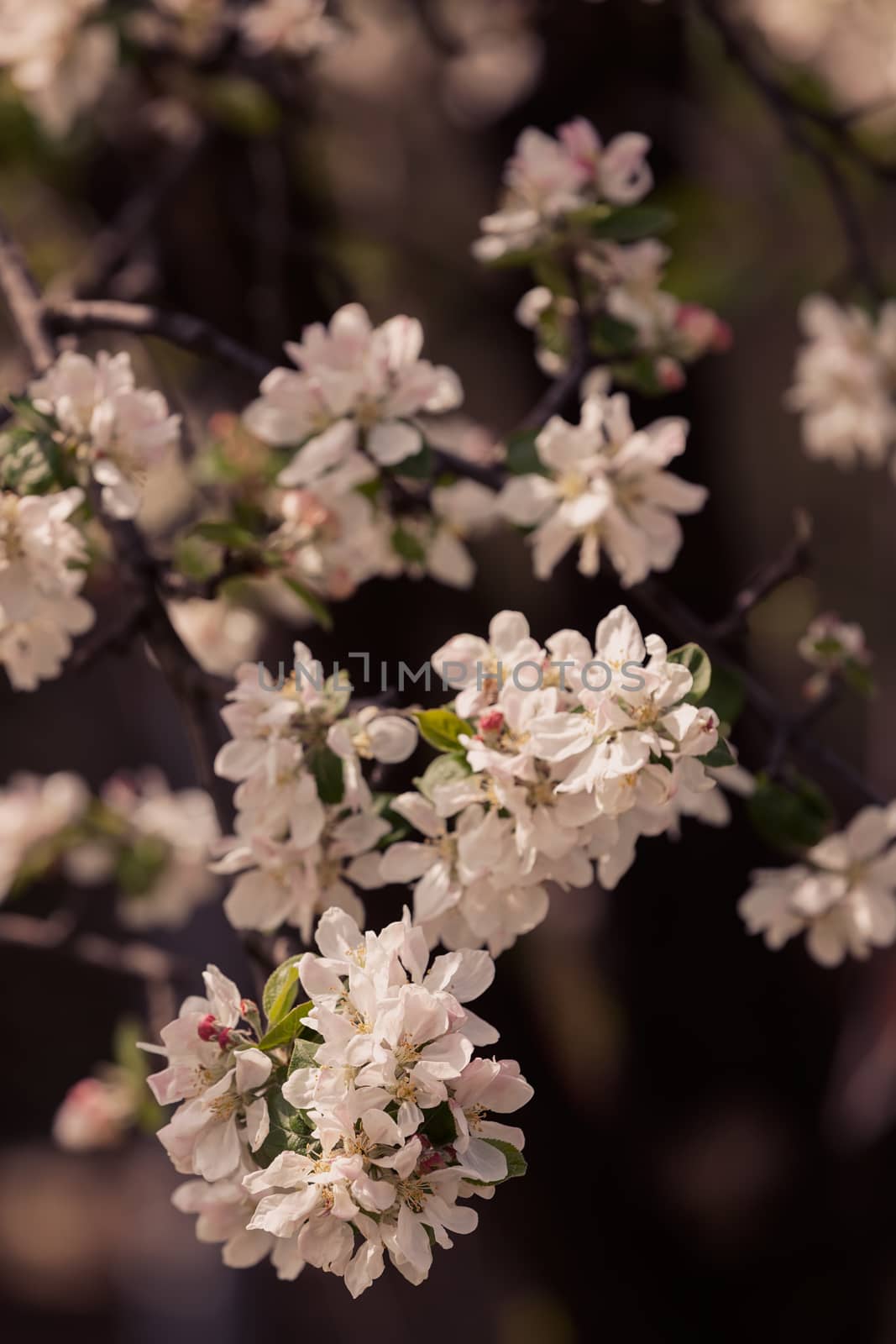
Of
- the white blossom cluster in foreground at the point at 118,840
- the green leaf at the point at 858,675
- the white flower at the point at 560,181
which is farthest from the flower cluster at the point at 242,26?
the green leaf at the point at 858,675

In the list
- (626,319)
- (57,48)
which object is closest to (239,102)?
(57,48)

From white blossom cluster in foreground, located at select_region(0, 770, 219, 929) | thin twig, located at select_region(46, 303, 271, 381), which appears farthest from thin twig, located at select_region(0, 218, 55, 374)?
white blossom cluster in foreground, located at select_region(0, 770, 219, 929)

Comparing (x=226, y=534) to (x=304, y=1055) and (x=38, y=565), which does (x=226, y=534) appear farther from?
(x=304, y=1055)

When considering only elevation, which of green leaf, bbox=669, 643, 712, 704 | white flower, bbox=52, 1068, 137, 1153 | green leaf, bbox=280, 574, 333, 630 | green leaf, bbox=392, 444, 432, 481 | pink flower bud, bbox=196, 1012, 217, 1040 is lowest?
white flower, bbox=52, 1068, 137, 1153

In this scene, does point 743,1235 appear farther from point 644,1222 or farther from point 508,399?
point 508,399

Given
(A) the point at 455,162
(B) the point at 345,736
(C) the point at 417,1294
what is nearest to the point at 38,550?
(B) the point at 345,736

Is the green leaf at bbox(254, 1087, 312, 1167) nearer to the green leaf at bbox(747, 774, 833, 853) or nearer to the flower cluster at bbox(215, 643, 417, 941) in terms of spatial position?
the flower cluster at bbox(215, 643, 417, 941)
